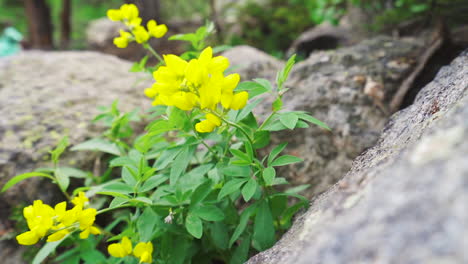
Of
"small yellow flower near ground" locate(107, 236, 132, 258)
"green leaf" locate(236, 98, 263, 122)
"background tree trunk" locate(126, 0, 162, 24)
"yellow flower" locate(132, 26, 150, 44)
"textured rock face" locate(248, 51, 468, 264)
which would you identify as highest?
"background tree trunk" locate(126, 0, 162, 24)

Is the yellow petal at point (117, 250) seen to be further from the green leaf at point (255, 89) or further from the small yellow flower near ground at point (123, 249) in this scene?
the green leaf at point (255, 89)

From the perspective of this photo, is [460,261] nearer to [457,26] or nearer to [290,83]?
[290,83]

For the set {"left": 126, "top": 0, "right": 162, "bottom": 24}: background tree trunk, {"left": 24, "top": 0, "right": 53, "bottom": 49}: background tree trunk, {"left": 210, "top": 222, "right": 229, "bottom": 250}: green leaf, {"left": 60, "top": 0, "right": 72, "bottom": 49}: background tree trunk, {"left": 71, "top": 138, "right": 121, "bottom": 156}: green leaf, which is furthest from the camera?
{"left": 60, "top": 0, "right": 72, "bottom": 49}: background tree trunk

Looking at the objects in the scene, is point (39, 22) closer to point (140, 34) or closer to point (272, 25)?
point (272, 25)

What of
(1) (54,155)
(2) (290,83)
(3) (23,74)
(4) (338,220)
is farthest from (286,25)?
(4) (338,220)

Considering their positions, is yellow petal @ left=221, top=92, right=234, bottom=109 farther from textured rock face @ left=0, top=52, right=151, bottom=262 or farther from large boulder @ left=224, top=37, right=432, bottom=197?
large boulder @ left=224, top=37, right=432, bottom=197

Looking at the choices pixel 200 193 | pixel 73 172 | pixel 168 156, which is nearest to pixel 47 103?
pixel 73 172

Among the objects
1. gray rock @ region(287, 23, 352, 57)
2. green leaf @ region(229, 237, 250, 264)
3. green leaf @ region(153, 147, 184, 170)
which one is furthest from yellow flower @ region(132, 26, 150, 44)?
gray rock @ region(287, 23, 352, 57)
